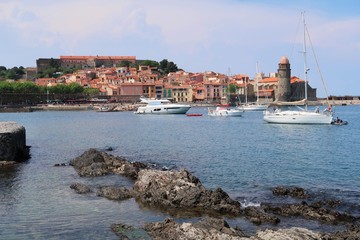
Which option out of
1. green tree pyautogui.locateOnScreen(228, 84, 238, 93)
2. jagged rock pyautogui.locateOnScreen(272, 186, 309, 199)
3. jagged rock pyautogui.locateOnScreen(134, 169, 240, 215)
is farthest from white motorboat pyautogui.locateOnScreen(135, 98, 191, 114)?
jagged rock pyautogui.locateOnScreen(134, 169, 240, 215)

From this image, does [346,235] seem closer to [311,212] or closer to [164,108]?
[311,212]

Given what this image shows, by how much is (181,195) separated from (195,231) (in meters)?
4.43

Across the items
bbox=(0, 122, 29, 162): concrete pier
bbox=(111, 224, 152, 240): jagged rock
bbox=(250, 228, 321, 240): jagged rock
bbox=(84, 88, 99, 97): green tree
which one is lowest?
bbox=(111, 224, 152, 240): jagged rock

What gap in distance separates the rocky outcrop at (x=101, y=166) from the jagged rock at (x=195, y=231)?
9145 millimetres

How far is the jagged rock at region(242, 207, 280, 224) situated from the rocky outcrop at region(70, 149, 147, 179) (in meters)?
7.88

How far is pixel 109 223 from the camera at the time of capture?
1333cm

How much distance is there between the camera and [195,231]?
36.1 feet

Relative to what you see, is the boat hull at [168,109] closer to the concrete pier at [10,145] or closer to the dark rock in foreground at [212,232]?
the concrete pier at [10,145]

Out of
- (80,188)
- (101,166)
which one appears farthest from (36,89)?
(80,188)

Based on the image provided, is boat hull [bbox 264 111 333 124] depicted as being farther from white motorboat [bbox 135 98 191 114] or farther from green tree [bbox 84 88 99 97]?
green tree [bbox 84 88 99 97]

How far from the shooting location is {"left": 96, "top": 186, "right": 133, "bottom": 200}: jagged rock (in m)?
16.5

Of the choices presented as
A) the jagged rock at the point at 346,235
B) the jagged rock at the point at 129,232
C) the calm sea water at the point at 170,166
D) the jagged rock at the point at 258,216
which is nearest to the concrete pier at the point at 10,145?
the calm sea water at the point at 170,166

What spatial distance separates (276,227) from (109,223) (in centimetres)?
447

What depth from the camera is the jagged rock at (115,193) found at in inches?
651
